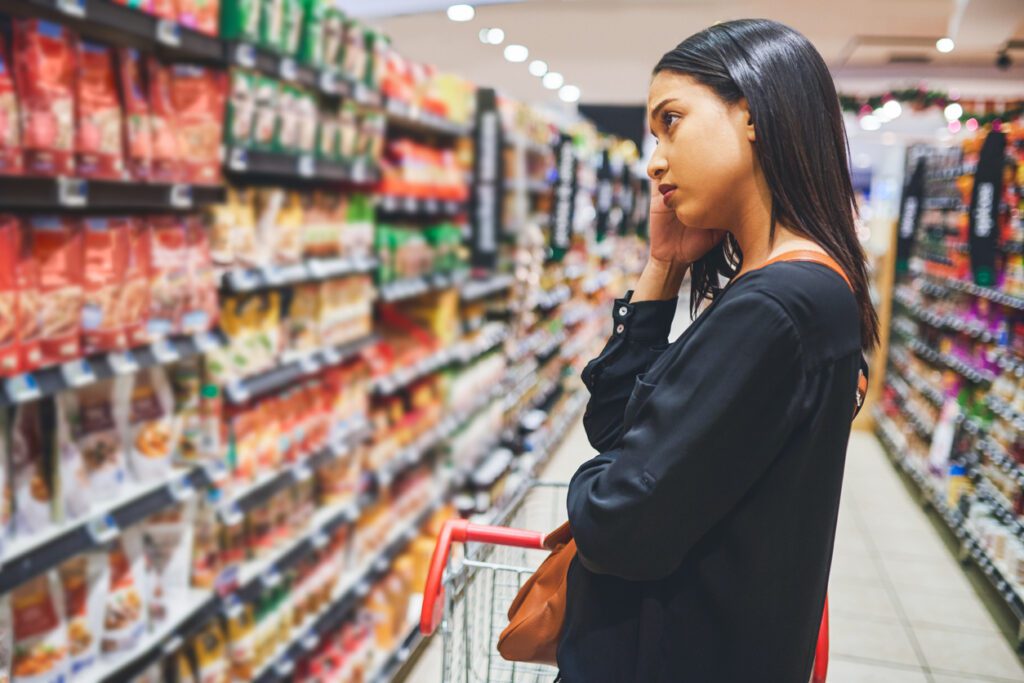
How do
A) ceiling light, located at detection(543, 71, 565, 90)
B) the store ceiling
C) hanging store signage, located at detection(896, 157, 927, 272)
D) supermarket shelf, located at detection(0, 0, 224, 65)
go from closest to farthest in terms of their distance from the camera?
supermarket shelf, located at detection(0, 0, 224, 65)
hanging store signage, located at detection(896, 157, 927, 272)
the store ceiling
ceiling light, located at detection(543, 71, 565, 90)

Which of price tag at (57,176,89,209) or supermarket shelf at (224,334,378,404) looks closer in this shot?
price tag at (57,176,89,209)

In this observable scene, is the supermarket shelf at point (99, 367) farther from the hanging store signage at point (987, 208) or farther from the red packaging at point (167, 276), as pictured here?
the hanging store signage at point (987, 208)

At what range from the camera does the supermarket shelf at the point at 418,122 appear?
3.67m

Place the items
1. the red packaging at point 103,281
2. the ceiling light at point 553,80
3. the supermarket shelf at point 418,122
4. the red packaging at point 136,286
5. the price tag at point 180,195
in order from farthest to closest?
the ceiling light at point 553,80
the supermarket shelf at point 418,122
the price tag at point 180,195
the red packaging at point 136,286
the red packaging at point 103,281

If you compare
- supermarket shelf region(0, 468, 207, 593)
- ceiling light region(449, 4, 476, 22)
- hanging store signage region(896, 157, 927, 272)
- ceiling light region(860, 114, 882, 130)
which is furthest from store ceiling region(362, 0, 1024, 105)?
supermarket shelf region(0, 468, 207, 593)

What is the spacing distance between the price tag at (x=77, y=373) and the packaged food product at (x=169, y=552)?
66 centimetres

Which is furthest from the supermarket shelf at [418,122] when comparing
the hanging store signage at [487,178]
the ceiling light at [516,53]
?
the ceiling light at [516,53]

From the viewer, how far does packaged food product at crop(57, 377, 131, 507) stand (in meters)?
2.02

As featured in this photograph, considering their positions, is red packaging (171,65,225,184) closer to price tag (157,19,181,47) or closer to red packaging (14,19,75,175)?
price tag (157,19,181,47)

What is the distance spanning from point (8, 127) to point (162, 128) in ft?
1.69

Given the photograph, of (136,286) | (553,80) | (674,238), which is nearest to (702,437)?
(674,238)

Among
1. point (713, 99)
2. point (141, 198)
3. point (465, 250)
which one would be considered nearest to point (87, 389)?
point (141, 198)

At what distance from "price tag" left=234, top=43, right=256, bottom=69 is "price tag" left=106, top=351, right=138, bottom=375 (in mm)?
932

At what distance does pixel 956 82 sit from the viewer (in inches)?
466
